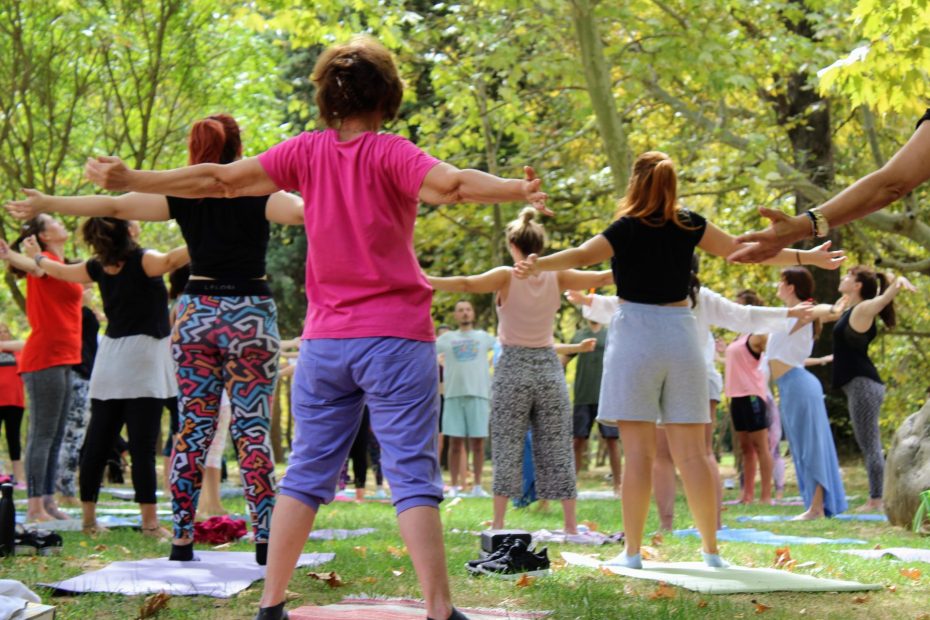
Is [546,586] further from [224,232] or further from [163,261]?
[163,261]

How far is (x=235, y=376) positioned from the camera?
5809 mm

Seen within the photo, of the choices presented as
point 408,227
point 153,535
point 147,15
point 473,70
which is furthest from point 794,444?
point 147,15

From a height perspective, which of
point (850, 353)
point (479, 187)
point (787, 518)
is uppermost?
point (479, 187)

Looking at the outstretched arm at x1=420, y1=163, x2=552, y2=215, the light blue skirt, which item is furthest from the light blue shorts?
the outstretched arm at x1=420, y1=163, x2=552, y2=215

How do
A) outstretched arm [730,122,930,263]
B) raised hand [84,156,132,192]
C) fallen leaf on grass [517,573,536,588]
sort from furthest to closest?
fallen leaf on grass [517,573,536,588] < raised hand [84,156,132,192] < outstretched arm [730,122,930,263]

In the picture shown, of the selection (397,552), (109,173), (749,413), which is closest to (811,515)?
(749,413)

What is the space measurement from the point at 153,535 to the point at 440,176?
14.1 ft

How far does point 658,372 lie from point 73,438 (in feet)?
25.2

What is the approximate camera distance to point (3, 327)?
1441cm

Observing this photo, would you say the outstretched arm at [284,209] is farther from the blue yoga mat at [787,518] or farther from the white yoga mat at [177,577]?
the blue yoga mat at [787,518]

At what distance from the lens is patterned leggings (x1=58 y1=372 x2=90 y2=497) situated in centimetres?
1150

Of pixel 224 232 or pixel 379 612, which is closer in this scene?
pixel 379 612

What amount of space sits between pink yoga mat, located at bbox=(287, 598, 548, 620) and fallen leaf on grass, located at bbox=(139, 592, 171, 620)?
59 cm

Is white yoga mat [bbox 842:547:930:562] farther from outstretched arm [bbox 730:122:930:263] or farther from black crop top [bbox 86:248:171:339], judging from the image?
black crop top [bbox 86:248:171:339]
